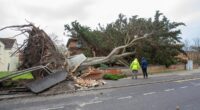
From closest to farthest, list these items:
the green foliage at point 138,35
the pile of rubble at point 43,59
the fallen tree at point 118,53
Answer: the pile of rubble at point 43,59 → the fallen tree at point 118,53 → the green foliage at point 138,35

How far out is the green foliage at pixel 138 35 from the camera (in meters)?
29.0

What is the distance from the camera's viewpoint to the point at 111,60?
27.4 meters

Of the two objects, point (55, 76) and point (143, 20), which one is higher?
point (143, 20)

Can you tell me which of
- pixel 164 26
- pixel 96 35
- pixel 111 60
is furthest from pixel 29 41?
pixel 164 26

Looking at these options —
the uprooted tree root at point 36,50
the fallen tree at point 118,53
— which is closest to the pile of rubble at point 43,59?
the uprooted tree root at point 36,50

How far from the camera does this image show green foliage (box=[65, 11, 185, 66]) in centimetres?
2897

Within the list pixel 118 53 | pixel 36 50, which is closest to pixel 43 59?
pixel 36 50

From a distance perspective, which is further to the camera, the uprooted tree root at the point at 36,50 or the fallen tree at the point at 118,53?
the fallen tree at the point at 118,53

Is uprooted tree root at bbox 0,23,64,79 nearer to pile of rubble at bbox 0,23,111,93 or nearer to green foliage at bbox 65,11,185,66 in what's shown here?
pile of rubble at bbox 0,23,111,93

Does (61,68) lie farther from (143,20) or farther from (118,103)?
(143,20)

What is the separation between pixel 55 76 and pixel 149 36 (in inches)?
522

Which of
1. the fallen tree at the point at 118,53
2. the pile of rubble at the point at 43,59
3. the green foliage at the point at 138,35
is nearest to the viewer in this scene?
the pile of rubble at the point at 43,59

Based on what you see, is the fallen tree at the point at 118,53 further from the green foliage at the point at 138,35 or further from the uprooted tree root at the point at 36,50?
the uprooted tree root at the point at 36,50

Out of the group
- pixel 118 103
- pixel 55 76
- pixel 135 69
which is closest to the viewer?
pixel 118 103
